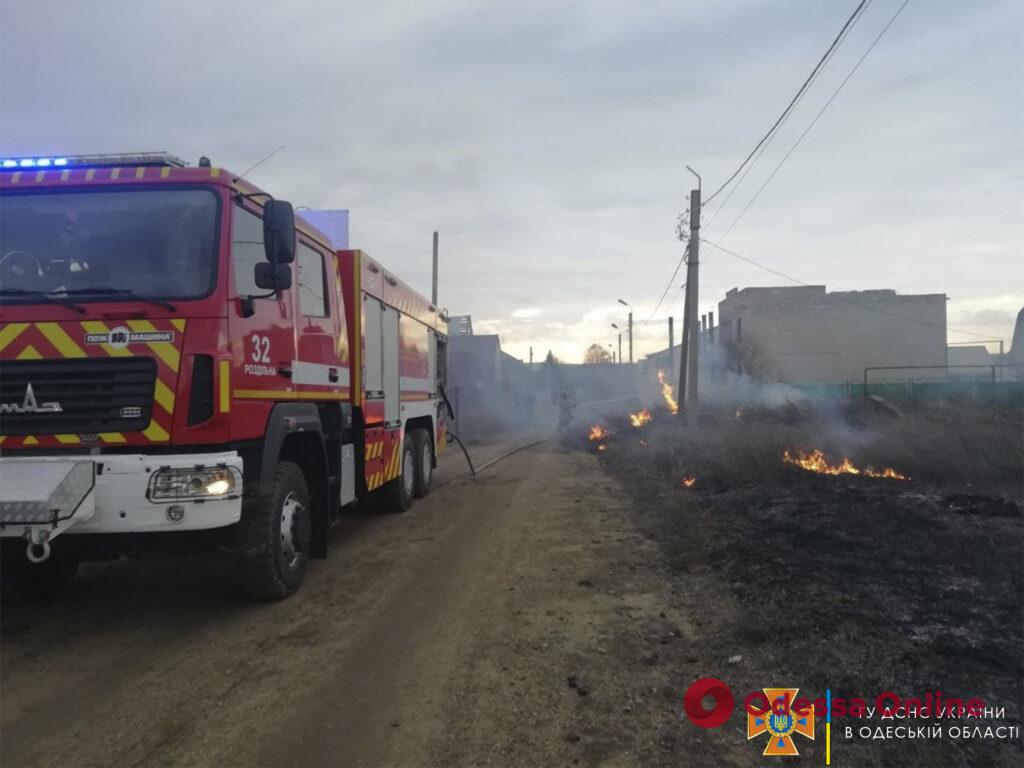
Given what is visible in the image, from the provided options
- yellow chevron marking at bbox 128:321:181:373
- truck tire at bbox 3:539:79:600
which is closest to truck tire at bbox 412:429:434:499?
truck tire at bbox 3:539:79:600

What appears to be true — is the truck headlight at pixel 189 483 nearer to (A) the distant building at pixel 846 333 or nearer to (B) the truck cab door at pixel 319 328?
(B) the truck cab door at pixel 319 328

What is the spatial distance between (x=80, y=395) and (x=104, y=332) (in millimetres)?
439

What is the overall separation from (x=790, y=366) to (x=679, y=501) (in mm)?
37781

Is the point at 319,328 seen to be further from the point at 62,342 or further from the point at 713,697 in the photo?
the point at 713,697

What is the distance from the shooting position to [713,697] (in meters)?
3.90

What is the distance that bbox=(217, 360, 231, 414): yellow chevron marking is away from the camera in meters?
4.59

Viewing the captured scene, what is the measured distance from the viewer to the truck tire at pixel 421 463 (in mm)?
10852

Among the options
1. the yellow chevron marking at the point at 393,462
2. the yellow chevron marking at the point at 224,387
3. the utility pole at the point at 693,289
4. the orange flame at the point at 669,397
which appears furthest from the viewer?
the orange flame at the point at 669,397

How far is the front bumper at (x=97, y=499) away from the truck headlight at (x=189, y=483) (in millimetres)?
19

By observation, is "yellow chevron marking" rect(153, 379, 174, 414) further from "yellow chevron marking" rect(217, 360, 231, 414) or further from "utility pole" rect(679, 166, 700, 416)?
"utility pole" rect(679, 166, 700, 416)

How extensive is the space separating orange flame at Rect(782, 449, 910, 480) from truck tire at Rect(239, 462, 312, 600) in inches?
318

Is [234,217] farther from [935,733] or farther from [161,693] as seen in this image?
[935,733]

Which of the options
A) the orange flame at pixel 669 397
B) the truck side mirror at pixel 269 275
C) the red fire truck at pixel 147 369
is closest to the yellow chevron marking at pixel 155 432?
the red fire truck at pixel 147 369

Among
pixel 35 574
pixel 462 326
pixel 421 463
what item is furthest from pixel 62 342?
pixel 462 326
